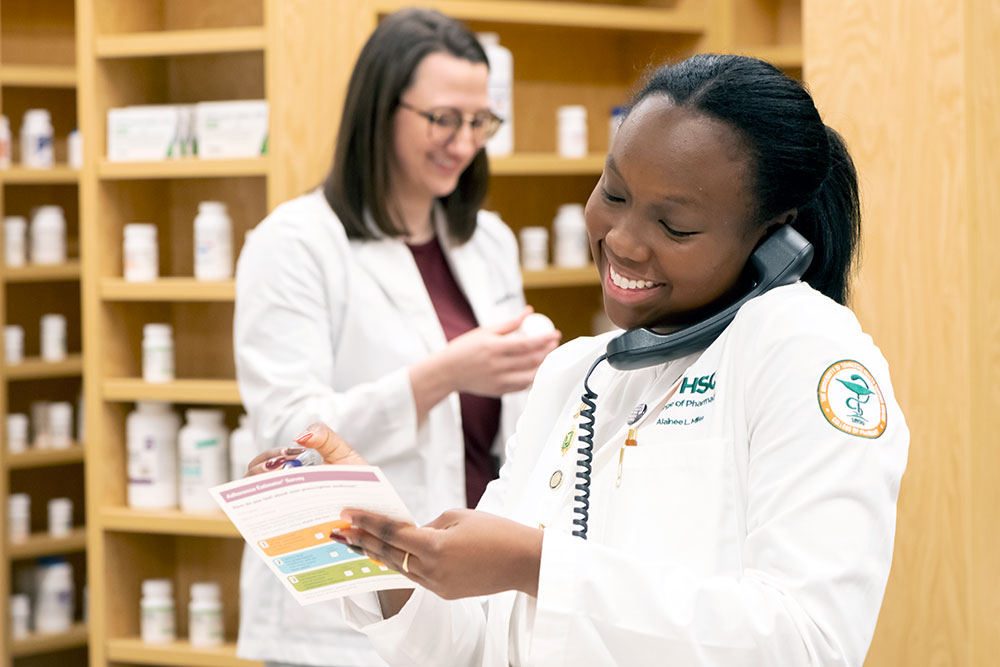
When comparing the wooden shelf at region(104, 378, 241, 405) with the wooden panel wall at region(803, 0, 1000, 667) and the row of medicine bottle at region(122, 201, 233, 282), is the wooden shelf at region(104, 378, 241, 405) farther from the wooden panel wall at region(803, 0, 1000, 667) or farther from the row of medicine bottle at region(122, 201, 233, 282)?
the wooden panel wall at region(803, 0, 1000, 667)

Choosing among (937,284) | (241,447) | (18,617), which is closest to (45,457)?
(18,617)

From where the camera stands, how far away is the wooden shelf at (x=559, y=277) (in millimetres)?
3691

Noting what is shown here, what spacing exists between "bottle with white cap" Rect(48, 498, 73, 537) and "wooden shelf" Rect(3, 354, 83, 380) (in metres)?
0.49

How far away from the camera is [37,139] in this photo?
4.43 metres

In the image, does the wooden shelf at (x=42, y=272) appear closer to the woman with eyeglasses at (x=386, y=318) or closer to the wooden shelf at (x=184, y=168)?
the wooden shelf at (x=184, y=168)

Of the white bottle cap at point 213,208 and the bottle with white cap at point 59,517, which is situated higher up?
the white bottle cap at point 213,208

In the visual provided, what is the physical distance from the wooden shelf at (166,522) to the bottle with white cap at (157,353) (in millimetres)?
386

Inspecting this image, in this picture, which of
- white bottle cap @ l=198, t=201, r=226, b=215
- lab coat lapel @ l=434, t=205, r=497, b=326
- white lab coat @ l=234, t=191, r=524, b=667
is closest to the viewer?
white lab coat @ l=234, t=191, r=524, b=667

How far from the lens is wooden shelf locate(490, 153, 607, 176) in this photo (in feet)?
11.9

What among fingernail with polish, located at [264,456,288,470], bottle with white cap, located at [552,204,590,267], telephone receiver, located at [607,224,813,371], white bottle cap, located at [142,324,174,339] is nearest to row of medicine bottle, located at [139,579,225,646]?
white bottle cap, located at [142,324,174,339]

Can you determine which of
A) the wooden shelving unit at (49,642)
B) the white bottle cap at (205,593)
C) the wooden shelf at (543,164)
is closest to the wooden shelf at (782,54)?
the wooden shelf at (543,164)

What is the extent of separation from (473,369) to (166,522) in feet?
4.33

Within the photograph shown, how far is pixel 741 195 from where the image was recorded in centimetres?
124

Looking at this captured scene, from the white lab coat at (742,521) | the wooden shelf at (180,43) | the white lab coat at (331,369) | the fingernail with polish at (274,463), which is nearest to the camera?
the white lab coat at (742,521)
